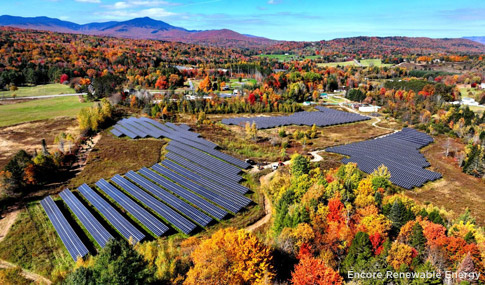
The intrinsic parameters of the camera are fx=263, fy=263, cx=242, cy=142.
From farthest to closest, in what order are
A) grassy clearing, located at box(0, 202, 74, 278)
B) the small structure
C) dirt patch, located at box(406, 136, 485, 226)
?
the small structure → dirt patch, located at box(406, 136, 485, 226) → grassy clearing, located at box(0, 202, 74, 278)

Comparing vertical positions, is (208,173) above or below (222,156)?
below

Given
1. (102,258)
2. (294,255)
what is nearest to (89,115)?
(102,258)

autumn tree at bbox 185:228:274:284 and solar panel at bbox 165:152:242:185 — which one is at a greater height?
autumn tree at bbox 185:228:274:284

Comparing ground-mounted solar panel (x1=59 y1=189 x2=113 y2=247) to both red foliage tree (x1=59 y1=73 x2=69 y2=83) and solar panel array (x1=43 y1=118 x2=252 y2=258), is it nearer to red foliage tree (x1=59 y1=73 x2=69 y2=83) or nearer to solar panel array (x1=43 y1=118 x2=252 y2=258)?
solar panel array (x1=43 y1=118 x2=252 y2=258)

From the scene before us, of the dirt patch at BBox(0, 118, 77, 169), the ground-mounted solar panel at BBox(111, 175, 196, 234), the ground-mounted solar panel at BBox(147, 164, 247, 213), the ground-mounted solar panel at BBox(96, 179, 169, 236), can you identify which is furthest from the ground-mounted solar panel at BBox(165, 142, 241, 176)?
the dirt patch at BBox(0, 118, 77, 169)

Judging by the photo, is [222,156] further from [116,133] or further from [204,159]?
[116,133]

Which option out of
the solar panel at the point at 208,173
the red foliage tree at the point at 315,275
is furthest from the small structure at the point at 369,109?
the red foliage tree at the point at 315,275

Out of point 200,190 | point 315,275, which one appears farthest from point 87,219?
point 315,275
